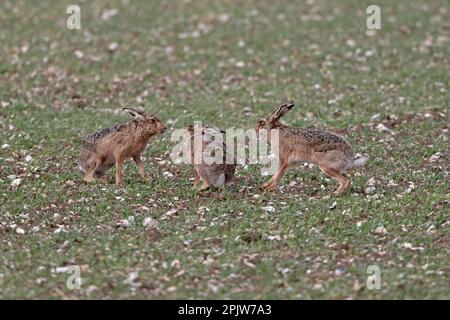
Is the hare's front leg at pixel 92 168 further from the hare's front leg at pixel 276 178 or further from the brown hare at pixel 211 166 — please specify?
the hare's front leg at pixel 276 178

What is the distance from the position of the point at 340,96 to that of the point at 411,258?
22.0ft

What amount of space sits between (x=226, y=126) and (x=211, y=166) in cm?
304

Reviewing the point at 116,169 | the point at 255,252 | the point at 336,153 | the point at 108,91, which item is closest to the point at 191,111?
the point at 108,91

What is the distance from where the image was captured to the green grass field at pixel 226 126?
8.37 metres

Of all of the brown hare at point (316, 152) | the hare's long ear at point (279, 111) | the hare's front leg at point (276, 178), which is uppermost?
the hare's long ear at point (279, 111)

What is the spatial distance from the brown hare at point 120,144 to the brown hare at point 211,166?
1.80ft

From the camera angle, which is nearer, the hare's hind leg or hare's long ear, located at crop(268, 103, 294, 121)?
the hare's hind leg

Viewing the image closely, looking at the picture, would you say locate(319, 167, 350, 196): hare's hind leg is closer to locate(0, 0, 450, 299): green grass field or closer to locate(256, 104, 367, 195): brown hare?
locate(256, 104, 367, 195): brown hare

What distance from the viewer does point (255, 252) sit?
8805mm

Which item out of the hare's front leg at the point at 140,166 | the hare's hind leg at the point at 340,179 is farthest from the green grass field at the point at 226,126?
the hare's hind leg at the point at 340,179

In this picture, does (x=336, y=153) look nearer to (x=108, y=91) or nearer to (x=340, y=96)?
(x=340, y=96)

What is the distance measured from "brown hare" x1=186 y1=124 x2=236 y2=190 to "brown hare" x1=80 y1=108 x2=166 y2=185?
55 centimetres

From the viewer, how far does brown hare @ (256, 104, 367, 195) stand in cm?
1038

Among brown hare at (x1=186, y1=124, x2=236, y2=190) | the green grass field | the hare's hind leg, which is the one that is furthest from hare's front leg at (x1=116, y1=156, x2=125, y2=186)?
the hare's hind leg
